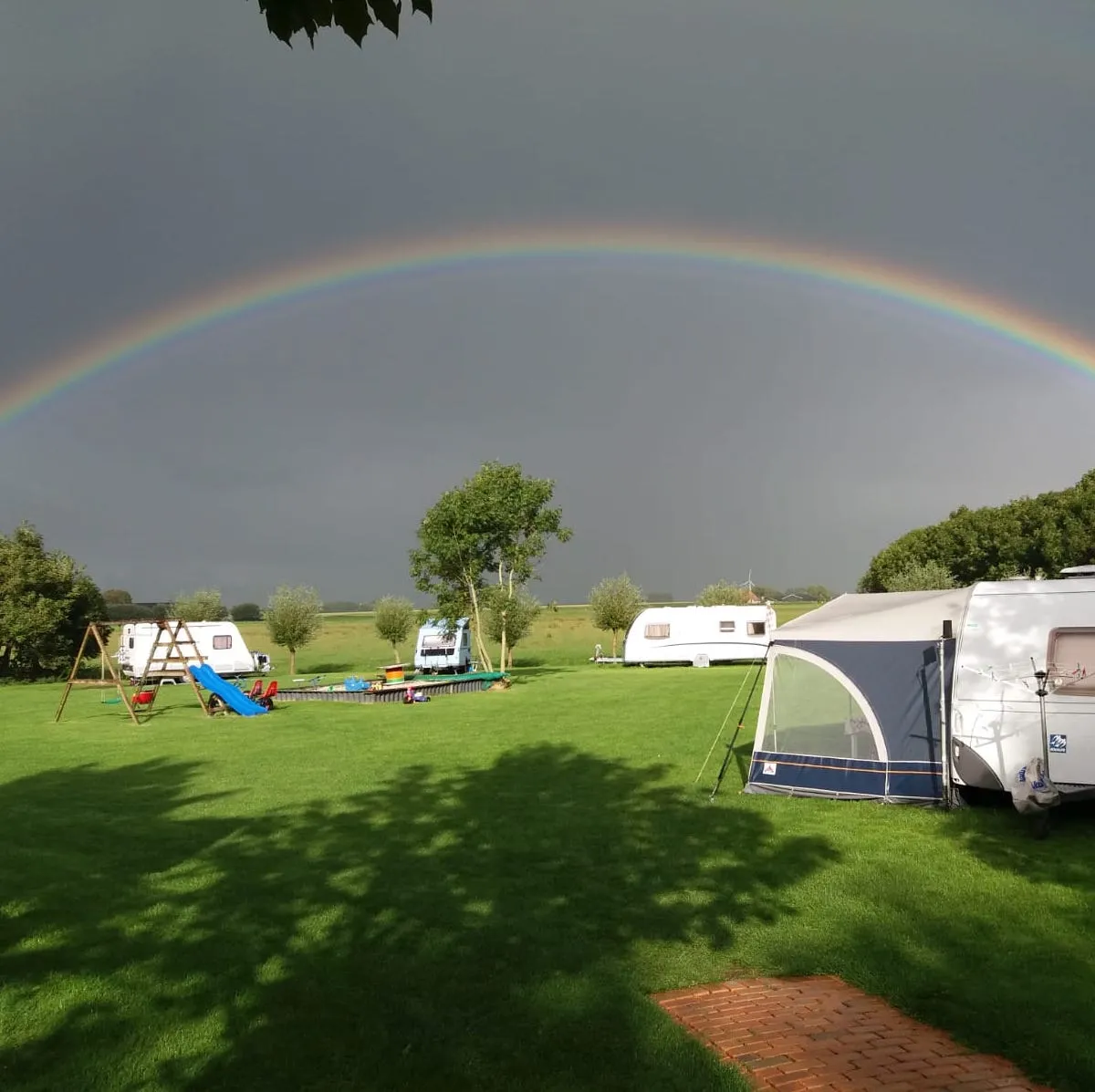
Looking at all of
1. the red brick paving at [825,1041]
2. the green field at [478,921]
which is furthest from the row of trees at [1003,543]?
the red brick paving at [825,1041]

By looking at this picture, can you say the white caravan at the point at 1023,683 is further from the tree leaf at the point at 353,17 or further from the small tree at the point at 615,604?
the small tree at the point at 615,604

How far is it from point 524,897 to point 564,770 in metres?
5.68

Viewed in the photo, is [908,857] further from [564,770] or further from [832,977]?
[564,770]

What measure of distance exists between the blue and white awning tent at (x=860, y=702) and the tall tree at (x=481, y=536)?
70.8ft

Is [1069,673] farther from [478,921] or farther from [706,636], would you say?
[706,636]

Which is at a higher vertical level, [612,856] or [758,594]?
[758,594]

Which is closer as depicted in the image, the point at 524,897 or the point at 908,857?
the point at 524,897

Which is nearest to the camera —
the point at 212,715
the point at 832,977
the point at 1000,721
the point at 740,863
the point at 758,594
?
the point at 832,977

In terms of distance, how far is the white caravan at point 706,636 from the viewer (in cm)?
3638

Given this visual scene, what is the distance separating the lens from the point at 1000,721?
9023 mm

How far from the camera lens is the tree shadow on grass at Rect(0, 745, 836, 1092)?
4277 millimetres

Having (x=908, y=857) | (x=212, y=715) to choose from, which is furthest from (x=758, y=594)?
(x=908, y=857)

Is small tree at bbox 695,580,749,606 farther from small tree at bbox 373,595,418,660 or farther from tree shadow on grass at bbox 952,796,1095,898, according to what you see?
tree shadow on grass at bbox 952,796,1095,898

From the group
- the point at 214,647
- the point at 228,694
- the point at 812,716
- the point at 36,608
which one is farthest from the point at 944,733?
the point at 36,608
